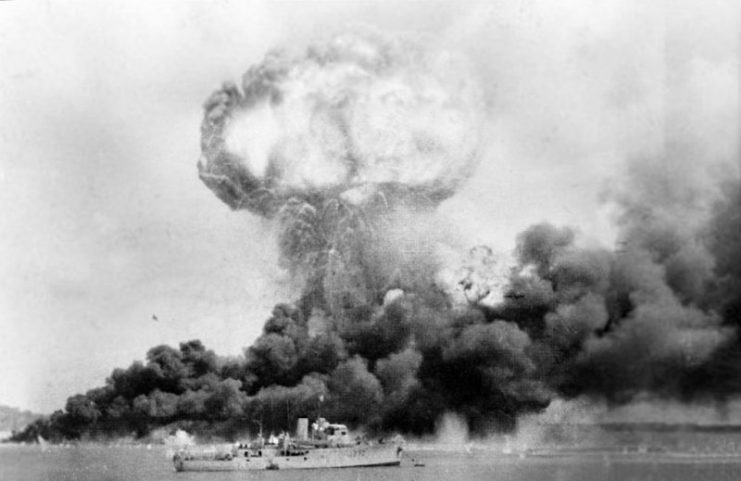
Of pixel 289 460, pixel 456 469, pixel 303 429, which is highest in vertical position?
pixel 303 429

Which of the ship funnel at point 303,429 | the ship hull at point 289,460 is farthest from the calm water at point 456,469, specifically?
the ship funnel at point 303,429

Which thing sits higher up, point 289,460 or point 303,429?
point 303,429

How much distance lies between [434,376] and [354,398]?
175 inches

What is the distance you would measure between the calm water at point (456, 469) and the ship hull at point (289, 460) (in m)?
0.58

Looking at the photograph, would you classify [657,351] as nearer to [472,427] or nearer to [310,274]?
[472,427]

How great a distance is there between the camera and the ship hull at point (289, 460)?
52344 mm

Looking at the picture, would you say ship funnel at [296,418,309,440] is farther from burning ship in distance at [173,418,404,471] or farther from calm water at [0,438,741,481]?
calm water at [0,438,741,481]

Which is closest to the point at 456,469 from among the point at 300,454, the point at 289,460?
the point at 300,454

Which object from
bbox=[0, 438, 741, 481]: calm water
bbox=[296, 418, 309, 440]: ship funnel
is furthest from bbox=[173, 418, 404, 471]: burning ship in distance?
bbox=[0, 438, 741, 481]: calm water

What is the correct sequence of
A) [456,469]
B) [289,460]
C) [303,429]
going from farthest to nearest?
[303,429]
[289,460]
[456,469]

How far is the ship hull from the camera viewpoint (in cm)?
5234

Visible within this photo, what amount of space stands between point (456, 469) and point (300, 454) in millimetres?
7672

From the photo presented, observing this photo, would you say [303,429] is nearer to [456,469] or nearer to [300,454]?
[300,454]

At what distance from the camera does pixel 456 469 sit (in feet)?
171
